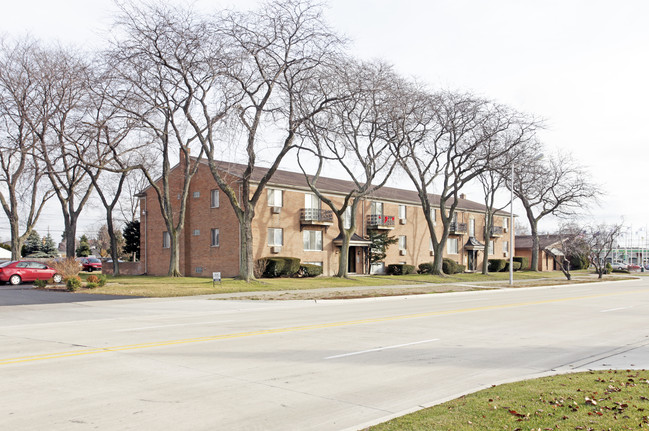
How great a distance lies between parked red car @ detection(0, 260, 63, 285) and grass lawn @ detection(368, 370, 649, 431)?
103 ft

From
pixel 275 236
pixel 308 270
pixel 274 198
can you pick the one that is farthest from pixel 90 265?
pixel 308 270

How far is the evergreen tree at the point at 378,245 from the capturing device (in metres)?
48.1

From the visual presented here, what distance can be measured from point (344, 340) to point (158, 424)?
6.67 metres

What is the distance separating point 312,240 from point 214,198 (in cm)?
816

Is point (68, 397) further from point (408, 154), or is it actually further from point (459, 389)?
point (408, 154)

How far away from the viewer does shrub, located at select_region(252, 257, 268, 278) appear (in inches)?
1572

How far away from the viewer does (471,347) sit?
11664mm

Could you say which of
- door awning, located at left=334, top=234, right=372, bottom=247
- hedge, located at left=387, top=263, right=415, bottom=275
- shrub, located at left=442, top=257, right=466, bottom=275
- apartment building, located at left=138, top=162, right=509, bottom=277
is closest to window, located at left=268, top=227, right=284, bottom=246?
apartment building, located at left=138, top=162, right=509, bottom=277

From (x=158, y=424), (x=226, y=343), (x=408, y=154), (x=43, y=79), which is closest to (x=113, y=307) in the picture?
(x=226, y=343)

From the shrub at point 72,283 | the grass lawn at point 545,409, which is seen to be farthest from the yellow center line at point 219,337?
the shrub at point 72,283

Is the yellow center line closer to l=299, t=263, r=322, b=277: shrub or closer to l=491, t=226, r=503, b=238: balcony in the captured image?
l=299, t=263, r=322, b=277: shrub

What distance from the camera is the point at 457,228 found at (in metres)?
58.5

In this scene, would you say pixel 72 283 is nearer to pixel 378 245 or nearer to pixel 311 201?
pixel 311 201

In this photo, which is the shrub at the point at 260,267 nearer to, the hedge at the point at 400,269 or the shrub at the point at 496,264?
the hedge at the point at 400,269
